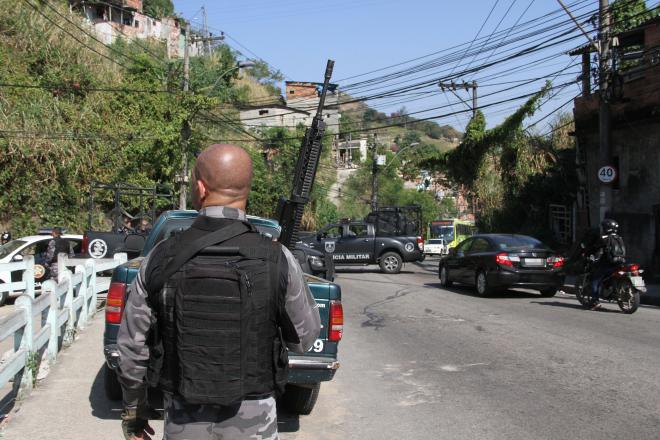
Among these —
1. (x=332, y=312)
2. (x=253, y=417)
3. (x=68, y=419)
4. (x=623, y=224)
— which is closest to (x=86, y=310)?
(x=68, y=419)

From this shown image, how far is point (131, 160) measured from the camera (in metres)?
33.7

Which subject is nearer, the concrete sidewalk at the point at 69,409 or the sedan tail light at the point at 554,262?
the concrete sidewalk at the point at 69,409

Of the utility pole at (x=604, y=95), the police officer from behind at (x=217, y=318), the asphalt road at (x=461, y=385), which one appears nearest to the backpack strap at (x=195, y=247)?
the police officer from behind at (x=217, y=318)

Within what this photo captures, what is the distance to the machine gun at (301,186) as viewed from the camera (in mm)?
6258

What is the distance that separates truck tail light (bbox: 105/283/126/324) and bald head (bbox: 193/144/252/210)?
10.2 ft

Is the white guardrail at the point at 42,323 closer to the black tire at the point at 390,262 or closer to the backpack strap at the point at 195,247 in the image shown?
the backpack strap at the point at 195,247

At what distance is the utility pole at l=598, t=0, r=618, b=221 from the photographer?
754 inches

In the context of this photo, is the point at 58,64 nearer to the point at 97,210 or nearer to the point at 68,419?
the point at 97,210

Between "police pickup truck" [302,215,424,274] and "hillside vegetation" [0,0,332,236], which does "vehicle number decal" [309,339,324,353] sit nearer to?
"police pickup truck" [302,215,424,274]

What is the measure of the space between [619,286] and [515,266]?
2.97 m

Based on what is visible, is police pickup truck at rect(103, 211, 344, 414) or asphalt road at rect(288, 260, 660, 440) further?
asphalt road at rect(288, 260, 660, 440)

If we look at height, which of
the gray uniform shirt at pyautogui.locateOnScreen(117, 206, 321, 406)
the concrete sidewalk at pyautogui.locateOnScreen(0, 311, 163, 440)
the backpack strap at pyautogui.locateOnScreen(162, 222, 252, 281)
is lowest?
the concrete sidewalk at pyautogui.locateOnScreen(0, 311, 163, 440)

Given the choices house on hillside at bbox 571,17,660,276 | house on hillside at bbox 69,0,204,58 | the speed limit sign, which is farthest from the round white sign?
house on hillside at bbox 69,0,204,58

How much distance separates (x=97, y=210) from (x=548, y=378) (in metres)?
28.0
